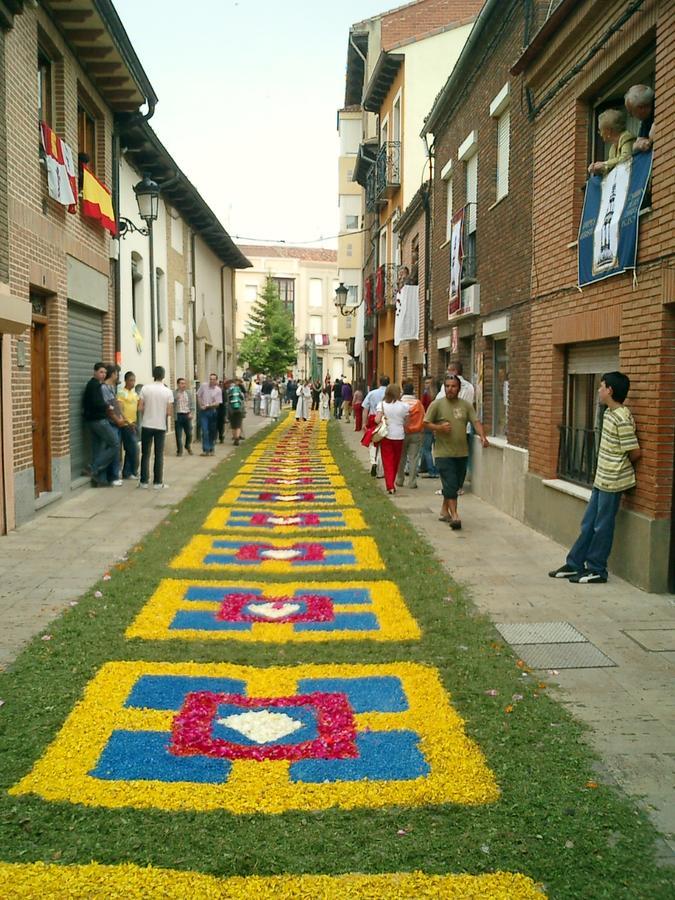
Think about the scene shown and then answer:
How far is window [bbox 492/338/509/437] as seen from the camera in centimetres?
1255

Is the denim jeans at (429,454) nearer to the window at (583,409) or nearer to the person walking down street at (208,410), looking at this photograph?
the person walking down street at (208,410)

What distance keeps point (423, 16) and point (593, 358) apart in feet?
72.6

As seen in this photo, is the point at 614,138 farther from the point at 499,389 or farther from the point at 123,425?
the point at 123,425

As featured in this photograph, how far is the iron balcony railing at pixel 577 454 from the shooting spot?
28.8 feet

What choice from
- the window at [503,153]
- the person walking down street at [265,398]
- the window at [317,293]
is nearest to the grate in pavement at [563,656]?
the window at [503,153]

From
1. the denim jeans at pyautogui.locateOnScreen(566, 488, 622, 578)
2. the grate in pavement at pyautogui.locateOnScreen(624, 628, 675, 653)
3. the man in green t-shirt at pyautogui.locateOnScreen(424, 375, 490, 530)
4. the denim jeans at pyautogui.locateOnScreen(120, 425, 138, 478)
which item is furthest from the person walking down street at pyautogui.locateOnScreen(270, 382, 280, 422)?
the grate in pavement at pyautogui.locateOnScreen(624, 628, 675, 653)

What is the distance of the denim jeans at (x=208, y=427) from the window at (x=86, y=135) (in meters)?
6.18

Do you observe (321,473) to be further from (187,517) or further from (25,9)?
(25,9)

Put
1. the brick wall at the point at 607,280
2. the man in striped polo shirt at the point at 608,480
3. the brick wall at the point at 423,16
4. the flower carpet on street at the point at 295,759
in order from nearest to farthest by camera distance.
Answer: the flower carpet on street at the point at 295,759
the brick wall at the point at 607,280
the man in striped polo shirt at the point at 608,480
the brick wall at the point at 423,16

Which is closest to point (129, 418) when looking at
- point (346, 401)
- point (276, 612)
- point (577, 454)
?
point (577, 454)

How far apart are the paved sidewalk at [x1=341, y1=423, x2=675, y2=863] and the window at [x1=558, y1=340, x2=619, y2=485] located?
89cm

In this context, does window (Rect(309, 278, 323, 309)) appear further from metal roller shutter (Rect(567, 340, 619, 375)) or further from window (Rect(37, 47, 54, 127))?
metal roller shutter (Rect(567, 340, 619, 375))

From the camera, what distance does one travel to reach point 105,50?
13.1 metres

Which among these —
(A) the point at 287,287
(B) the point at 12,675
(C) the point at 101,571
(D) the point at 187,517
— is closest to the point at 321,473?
(D) the point at 187,517
